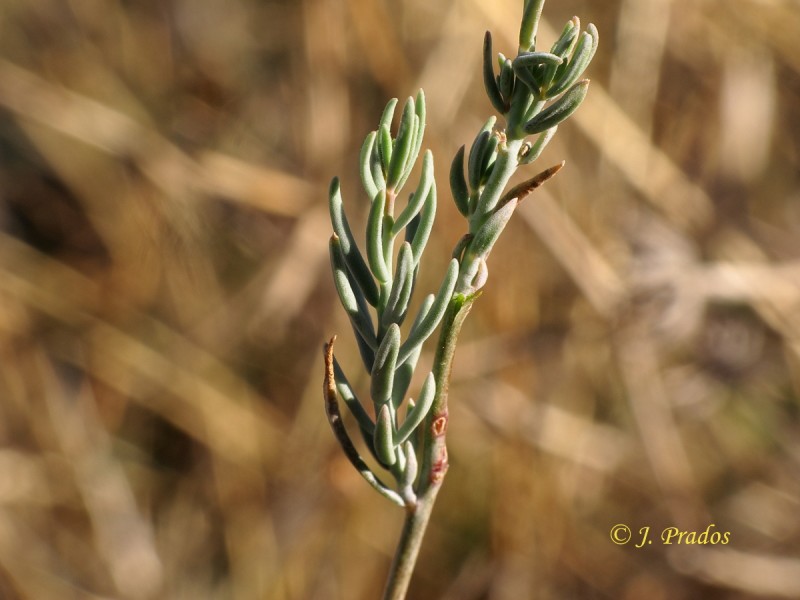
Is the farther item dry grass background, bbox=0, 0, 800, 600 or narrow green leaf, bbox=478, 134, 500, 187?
dry grass background, bbox=0, 0, 800, 600

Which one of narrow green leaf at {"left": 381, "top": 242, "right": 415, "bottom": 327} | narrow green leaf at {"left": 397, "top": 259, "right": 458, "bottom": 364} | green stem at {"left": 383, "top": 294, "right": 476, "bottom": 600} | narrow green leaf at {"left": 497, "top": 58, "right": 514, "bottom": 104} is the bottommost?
green stem at {"left": 383, "top": 294, "right": 476, "bottom": 600}

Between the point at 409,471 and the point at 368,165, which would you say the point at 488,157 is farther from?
the point at 409,471

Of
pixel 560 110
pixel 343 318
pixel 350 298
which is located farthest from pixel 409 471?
pixel 343 318

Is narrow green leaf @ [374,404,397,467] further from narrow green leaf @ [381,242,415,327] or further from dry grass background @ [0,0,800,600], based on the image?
dry grass background @ [0,0,800,600]

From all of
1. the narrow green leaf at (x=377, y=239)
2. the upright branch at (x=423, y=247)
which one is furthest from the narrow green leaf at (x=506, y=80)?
the narrow green leaf at (x=377, y=239)

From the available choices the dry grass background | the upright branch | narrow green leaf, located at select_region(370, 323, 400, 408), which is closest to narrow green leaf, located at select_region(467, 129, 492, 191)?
the upright branch

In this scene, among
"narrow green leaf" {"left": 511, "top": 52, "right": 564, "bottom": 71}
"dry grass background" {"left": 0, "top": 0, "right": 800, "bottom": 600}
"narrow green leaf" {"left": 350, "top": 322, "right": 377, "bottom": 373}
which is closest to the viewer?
"narrow green leaf" {"left": 511, "top": 52, "right": 564, "bottom": 71}

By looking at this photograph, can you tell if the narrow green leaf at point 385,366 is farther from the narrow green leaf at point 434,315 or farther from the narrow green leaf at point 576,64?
the narrow green leaf at point 576,64

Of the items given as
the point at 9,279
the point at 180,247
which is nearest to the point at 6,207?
the point at 9,279
